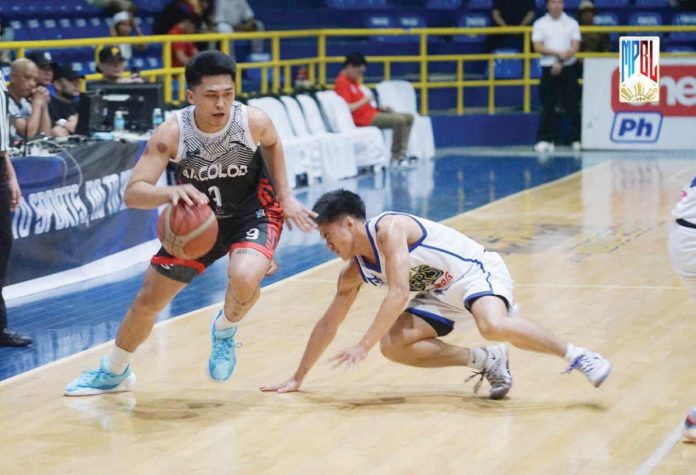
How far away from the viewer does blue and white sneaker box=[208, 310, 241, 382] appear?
629 cm

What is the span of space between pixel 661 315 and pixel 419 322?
8.28ft

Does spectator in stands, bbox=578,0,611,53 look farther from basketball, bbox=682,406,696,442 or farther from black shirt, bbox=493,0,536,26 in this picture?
basketball, bbox=682,406,696,442

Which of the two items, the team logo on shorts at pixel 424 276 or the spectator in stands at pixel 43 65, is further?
the spectator in stands at pixel 43 65

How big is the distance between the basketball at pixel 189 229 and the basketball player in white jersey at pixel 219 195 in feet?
0.24

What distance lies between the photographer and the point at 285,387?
6.54 m

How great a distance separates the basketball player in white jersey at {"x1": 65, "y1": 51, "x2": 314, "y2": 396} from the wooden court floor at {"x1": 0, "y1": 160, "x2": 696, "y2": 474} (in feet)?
0.94

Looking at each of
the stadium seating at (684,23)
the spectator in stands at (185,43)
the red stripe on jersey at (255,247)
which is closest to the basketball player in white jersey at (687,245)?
the red stripe on jersey at (255,247)

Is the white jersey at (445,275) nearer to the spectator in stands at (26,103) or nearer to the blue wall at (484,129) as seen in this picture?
the spectator in stands at (26,103)

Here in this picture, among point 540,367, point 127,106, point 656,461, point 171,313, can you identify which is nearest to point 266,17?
point 127,106

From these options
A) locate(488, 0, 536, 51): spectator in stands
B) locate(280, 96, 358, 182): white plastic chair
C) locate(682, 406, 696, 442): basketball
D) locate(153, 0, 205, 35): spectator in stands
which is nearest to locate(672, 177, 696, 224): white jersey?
locate(682, 406, 696, 442): basketball

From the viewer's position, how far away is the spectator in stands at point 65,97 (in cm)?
1140

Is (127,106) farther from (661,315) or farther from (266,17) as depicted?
(266,17)

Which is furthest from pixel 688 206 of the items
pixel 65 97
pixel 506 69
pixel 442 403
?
pixel 506 69

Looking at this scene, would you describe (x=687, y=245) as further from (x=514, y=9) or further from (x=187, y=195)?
(x=514, y=9)
